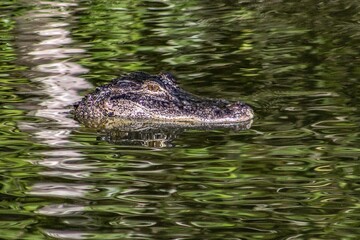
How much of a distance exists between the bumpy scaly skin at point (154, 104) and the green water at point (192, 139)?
192 mm

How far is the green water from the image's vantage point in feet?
21.3

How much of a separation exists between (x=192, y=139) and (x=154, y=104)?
102 cm

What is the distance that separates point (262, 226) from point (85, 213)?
1.12 meters

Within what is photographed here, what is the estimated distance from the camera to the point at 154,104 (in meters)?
9.74

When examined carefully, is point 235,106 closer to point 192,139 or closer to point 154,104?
point 192,139

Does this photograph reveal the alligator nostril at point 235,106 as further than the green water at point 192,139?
Yes

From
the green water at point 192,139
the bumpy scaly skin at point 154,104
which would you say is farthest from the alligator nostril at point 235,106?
the green water at point 192,139

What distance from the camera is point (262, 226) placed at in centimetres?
627

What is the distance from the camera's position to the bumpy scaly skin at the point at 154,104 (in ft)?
30.4

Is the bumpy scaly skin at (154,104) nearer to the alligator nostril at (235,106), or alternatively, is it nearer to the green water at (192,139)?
the alligator nostril at (235,106)

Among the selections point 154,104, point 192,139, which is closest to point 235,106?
point 192,139

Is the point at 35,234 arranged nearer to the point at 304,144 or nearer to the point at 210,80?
the point at 304,144

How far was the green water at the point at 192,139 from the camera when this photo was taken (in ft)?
21.3

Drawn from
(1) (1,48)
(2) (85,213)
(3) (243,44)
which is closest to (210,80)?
(3) (243,44)
